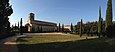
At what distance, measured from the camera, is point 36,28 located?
8769 centimetres

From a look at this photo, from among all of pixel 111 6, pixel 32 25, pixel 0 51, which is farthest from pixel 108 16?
pixel 32 25

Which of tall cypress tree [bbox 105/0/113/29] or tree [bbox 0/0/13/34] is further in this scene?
tree [bbox 0/0/13/34]

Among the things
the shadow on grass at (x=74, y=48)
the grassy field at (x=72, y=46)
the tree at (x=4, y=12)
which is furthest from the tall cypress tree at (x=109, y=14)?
the tree at (x=4, y=12)

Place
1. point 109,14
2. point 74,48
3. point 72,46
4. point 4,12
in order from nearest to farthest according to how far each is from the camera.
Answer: point 74,48, point 72,46, point 109,14, point 4,12

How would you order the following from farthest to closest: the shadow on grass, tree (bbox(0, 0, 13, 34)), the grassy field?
tree (bbox(0, 0, 13, 34)) → the grassy field → the shadow on grass

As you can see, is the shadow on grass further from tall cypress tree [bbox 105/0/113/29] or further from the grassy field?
tall cypress tree [bbox 105/0/113/29]

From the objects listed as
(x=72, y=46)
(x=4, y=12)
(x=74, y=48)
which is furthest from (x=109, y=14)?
(x=4, y=12)

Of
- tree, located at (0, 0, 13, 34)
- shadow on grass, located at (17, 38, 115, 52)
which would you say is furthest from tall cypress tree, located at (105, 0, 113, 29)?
tree, located at (0, 0, 13, 34)

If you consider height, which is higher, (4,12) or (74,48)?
(4,12)

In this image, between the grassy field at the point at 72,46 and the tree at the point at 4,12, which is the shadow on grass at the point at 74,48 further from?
the tree at the point at 4,12

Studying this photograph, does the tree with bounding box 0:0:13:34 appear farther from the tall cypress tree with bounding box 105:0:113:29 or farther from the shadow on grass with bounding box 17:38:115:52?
the shadow on grass with bounding box 17:38:115:52

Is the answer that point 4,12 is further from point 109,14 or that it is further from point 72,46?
point 72,46

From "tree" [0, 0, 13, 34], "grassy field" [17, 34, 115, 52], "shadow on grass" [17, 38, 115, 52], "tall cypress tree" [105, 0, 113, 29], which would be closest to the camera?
"shadow on grass" [17, 38, 115, 52]

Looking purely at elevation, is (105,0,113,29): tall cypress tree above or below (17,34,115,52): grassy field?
above
